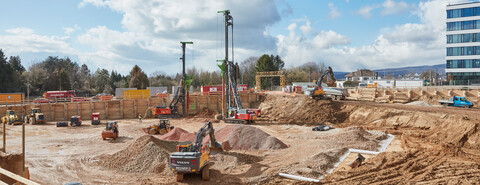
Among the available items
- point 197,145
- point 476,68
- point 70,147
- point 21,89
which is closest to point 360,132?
point 197,145

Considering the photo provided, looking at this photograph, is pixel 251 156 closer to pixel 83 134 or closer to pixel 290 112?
pixel 83 134

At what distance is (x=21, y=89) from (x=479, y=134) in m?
74.0

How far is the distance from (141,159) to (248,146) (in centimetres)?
714

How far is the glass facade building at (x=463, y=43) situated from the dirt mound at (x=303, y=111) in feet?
116

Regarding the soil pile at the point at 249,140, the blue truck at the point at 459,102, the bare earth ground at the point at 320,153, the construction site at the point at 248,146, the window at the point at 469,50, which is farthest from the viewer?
the window at the point at 469,50

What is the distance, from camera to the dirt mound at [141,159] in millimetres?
16281

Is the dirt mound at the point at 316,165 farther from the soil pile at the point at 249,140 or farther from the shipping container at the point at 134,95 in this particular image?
the shipping container at the point at 134,95

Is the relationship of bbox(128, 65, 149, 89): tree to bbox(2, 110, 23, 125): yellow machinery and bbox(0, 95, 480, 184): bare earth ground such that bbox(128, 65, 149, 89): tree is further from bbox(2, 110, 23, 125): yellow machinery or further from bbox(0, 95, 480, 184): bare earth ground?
bbox(0, 95, 480, 184): bare earth ground

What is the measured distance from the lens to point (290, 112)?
130 ft

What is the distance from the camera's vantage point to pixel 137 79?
3009 inches

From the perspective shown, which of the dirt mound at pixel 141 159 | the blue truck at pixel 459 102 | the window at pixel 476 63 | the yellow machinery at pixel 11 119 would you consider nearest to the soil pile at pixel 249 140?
the dirt mound at pixel 141 159

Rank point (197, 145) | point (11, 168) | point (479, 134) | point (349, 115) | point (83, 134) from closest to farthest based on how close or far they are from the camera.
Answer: point (11, 168) < point (197, 145) < point (479, 134) < point (83, 134) < point (349, 115)

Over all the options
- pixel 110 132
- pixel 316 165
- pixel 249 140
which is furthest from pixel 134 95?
pixel 316 165

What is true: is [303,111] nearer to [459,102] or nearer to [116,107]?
[459,102]
